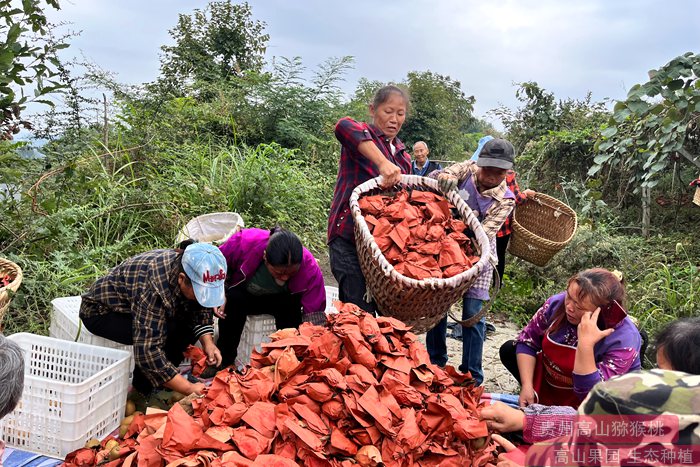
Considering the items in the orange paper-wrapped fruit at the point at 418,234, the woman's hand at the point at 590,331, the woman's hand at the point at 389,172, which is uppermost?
the woman's hand at the point at 389,172

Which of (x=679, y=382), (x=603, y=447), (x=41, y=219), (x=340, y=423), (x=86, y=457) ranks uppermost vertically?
(x=679, y=382)

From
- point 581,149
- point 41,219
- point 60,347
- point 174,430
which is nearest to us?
point 174,430

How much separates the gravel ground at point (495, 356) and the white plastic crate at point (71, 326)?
2.17 meters

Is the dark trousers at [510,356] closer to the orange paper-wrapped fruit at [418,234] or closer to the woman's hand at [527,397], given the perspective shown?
the woman's hand at [527,397]

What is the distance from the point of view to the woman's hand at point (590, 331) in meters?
2.03

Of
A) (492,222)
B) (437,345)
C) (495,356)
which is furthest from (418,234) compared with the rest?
(495,356)

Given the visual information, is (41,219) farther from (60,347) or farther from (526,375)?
(526,375)

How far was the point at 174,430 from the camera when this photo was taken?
1.59 metres

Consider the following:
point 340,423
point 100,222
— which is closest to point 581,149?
point 100,222

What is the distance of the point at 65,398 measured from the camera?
2.07 m

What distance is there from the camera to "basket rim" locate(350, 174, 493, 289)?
2.07m

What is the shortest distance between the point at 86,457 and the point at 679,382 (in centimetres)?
196

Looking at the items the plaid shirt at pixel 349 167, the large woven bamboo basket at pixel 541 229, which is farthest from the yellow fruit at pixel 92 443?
the large woven bamboo basket at pixel 541 229

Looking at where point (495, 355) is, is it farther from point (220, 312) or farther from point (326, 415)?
point (326, 415)
